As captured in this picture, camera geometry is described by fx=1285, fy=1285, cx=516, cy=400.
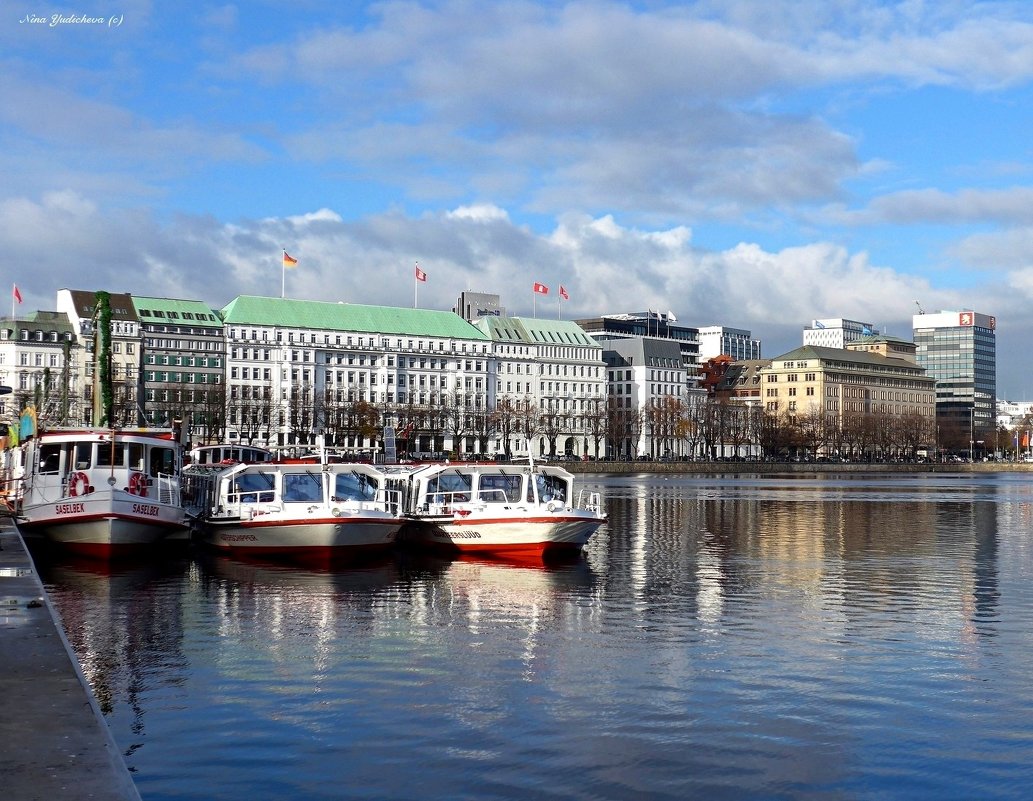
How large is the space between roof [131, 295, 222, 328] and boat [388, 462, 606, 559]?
14810 centimetres

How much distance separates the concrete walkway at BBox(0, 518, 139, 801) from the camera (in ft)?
40.7

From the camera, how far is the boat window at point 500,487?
163 ft

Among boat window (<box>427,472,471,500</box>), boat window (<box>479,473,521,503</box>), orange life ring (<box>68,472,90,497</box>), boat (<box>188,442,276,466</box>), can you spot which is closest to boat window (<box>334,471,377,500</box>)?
boat window (<box>427,472,471,500</box>)

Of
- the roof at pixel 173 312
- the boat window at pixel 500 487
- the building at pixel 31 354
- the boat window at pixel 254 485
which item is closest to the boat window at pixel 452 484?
the boat window at pixel 500 487

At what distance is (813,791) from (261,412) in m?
177

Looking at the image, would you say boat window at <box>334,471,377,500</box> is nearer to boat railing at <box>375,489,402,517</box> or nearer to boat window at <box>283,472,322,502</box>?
boat railing at <box>375,489,402,517</box>

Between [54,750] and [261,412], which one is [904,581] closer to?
[54,750]

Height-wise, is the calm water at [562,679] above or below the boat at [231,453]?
below

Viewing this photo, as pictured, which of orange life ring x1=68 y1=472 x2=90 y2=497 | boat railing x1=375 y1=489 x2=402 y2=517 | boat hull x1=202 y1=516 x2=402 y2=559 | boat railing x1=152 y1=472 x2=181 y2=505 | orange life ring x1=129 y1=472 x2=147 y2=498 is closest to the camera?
boat hull x1=202 y1=516 x2=402 y2=559

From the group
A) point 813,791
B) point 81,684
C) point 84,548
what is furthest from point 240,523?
point 813,791

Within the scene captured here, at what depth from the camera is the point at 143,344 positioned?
18762 centimetres

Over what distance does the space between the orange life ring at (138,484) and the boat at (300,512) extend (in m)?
2.70

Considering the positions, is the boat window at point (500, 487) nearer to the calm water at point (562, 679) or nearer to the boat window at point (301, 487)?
the calm water at point (562, 679)

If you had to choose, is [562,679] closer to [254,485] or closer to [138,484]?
[254,485]
